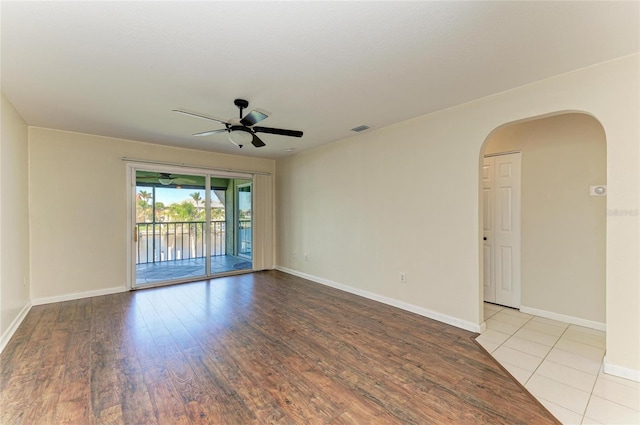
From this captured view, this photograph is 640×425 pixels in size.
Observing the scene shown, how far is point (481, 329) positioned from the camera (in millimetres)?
3006

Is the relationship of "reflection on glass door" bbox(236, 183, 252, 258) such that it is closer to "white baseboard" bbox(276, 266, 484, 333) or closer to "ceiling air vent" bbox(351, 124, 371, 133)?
"white baseboard" bbox(276, 266, 484, 333)

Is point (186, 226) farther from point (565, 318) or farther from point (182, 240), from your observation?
point (565, 318)

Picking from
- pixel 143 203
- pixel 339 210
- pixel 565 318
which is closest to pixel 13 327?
pixel 143 203

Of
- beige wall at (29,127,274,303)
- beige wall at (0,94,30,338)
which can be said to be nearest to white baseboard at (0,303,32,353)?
beige wall at (0,94,30,338)

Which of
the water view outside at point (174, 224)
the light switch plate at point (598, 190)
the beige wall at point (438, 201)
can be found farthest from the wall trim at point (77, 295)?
the light switch plate at point (598, 190)

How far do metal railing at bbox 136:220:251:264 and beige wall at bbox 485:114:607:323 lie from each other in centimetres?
503

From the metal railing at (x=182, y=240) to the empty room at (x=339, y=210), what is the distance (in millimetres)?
161

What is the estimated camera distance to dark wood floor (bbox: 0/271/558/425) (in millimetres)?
1801

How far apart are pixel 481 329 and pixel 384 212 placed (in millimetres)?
1832

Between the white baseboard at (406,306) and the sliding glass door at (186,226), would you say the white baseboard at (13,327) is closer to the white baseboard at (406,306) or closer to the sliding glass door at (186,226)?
the sliding glass door at (186,226)

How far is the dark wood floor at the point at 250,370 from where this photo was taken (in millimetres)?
1801

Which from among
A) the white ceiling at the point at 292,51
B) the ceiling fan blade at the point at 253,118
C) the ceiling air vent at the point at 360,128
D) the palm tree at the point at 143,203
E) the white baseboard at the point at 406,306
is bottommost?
the white baseboard at the point at 406,306

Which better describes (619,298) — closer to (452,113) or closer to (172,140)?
(452,113)

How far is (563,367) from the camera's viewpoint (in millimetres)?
2316
